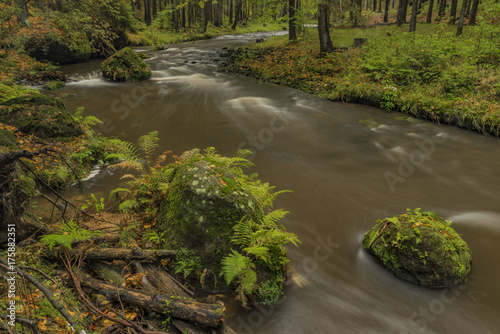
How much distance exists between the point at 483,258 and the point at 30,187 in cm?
707

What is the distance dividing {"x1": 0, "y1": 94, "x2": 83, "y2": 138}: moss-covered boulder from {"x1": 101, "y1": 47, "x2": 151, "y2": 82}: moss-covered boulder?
9.47m

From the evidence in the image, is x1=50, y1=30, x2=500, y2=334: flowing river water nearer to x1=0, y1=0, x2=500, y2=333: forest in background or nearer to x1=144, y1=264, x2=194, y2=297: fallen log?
x1=144, y1=264, x2=194, y2=297: fallen log

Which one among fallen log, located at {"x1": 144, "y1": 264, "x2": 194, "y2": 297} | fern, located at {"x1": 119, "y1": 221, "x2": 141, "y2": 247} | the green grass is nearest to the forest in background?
fern, located at {"x1": 119, "y1": 221, "x2": 141, "y2": 247}

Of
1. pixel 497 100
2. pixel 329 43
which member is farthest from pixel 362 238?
pixel 329 43

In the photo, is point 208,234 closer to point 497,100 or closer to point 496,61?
point 497,100

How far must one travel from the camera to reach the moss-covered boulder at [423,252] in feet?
13.8

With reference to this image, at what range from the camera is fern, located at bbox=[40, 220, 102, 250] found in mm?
3318

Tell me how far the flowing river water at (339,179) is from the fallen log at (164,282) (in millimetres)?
656

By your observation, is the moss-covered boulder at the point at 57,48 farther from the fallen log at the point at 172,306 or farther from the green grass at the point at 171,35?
the fallen log at the point at 172,306

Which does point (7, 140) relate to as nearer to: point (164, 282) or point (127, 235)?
point (127, 235)

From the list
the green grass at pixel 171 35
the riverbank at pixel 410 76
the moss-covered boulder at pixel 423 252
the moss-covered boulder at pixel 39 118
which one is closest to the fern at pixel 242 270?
the moss-covered boulder at pixel 423 252

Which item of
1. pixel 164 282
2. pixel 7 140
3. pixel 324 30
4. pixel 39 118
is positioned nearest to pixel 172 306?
pixel 164 282

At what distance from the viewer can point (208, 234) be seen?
414 cm

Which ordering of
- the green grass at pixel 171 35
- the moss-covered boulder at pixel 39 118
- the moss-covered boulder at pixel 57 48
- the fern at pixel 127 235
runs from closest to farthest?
the fern at pixel 127 235, the moss-covered boulder at pixel 39 118, the moss-covered boulder at pixel 57 48, the green grass at pixel 171 35
